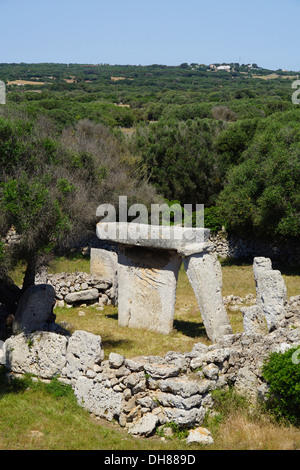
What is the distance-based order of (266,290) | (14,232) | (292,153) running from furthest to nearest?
(292,153), (266,290), (14,232)

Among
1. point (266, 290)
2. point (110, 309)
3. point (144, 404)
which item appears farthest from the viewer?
point (110, 309)

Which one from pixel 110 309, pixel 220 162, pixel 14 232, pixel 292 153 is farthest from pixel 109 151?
pixel 14 232

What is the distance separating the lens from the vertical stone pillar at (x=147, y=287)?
14477 millimetres

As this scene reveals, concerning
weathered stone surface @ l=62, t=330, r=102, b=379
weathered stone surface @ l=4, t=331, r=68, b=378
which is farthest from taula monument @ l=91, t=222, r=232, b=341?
weathered stone surface @ l=4, t=331, r=68, b=378

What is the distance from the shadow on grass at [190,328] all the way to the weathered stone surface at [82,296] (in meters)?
3.27

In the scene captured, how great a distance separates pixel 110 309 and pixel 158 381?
28.1ft

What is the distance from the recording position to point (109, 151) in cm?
3100

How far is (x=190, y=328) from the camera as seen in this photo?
1547cm

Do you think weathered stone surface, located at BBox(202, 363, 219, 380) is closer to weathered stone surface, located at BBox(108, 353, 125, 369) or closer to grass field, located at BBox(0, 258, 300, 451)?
grass field, located at BBox(0, 258, 300, 451)

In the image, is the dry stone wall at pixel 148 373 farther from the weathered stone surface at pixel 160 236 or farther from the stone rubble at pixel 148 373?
the weathered stone surface at pixel 160 236

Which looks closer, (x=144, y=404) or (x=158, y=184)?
(x=144, y=404)

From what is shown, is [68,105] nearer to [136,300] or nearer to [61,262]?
[61,262]

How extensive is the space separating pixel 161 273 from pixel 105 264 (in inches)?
196

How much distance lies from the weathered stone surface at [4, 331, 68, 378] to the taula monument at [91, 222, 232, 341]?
4.25 m
